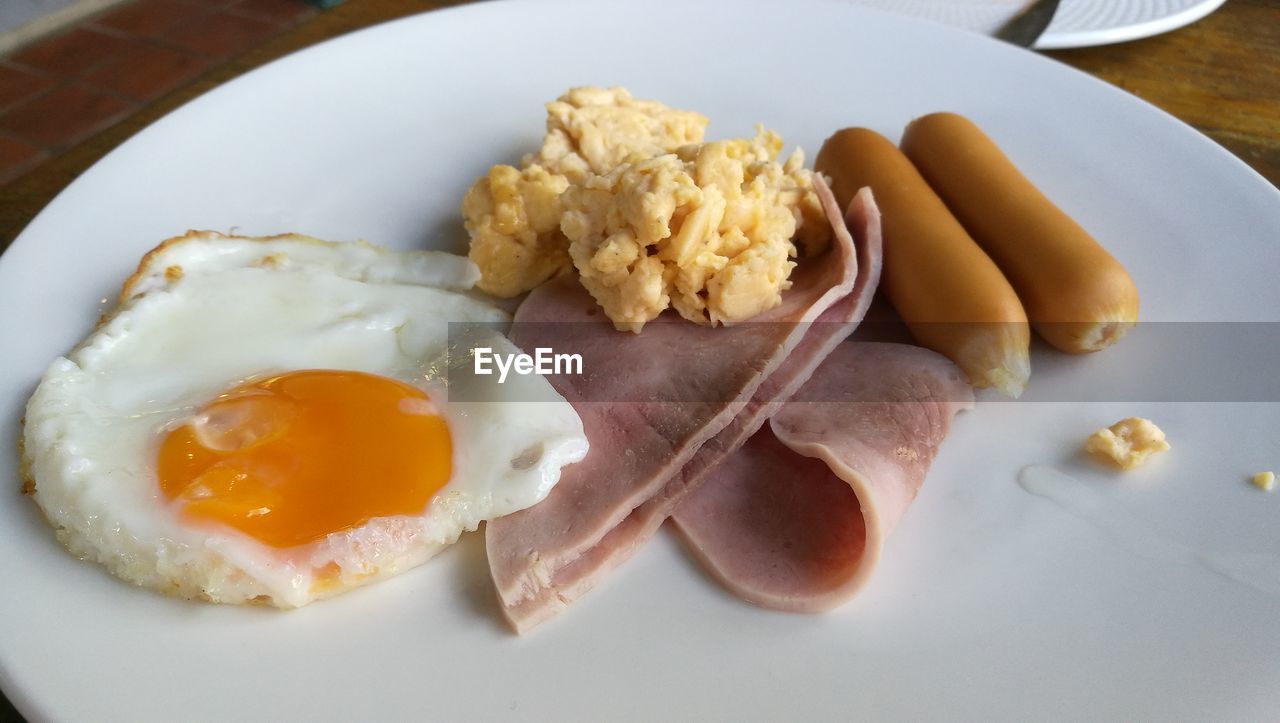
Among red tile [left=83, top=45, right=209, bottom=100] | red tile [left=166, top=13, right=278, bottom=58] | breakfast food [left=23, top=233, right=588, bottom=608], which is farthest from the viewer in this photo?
red tile [left=166, top=13, right=278, bottom=58]

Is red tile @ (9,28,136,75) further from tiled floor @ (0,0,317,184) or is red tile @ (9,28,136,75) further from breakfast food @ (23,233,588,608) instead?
breakfast food @ (23,233,588,608)

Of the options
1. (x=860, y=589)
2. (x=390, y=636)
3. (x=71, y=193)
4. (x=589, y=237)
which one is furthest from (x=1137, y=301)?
(x=71, y=193)

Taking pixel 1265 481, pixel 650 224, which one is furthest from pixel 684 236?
pixel 1265 481

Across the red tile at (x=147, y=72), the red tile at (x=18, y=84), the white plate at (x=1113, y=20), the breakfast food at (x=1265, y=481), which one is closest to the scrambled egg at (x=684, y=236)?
the breakfast food at (x=1265, y=481)

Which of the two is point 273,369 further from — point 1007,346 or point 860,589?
point 1007,346

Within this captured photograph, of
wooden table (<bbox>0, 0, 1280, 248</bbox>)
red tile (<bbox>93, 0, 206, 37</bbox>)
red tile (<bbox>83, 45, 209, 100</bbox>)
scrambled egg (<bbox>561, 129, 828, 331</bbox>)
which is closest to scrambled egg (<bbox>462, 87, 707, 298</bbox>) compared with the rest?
scrambled egg (<bbox>561, 129, 828, 331</bbox>)

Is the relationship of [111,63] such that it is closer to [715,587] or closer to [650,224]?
[650,224]

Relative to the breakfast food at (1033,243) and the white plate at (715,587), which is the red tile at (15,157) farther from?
the breakfast food at (1033,243)
